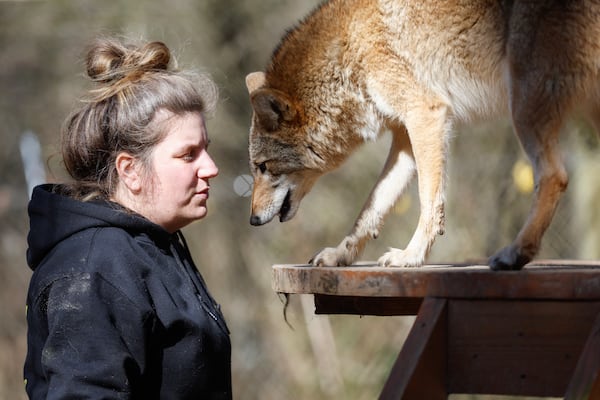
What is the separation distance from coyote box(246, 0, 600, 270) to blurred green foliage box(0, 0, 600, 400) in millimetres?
2213

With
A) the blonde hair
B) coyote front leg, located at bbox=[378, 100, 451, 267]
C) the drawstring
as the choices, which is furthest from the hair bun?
coyote front leg, located at bbox=[378, 100, 451, 267]

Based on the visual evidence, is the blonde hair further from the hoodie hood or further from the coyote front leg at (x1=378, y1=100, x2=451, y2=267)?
the coyote front leg at (x1=378, y1=100, x2=451, y2=267)

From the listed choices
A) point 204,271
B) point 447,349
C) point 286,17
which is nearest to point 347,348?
point 204,271

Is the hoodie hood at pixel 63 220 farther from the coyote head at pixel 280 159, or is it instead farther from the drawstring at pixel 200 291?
the coyote head at pixel 280 159

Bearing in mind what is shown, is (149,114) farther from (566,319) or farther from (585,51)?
(585,51)

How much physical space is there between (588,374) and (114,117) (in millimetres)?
1334

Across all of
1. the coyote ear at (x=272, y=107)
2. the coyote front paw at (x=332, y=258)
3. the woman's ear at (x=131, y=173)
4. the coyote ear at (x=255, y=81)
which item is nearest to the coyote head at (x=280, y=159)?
the coyote ear at (x=272, y=107)

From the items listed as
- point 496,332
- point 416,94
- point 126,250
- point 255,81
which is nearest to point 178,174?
point 126,250

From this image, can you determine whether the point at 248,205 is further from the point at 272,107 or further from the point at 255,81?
the point at 272,107

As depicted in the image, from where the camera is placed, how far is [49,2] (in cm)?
796

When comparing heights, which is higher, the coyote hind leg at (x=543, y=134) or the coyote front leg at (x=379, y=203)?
the coyote hind leg at (x=543, y=134)

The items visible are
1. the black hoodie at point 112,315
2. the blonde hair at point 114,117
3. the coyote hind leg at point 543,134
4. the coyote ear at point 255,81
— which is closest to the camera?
the black hoodie at point 112,315

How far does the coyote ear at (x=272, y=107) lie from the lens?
3814 millimetres

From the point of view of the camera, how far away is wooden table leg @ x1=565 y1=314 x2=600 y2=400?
6.06 ft
